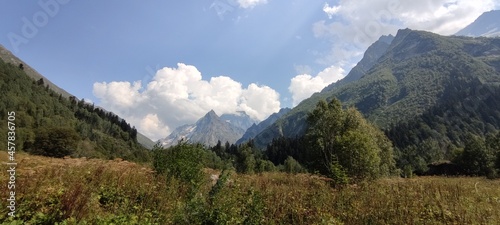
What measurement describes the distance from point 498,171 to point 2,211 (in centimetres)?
6046

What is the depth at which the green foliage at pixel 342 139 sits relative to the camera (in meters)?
23.5

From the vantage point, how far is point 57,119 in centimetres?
14312

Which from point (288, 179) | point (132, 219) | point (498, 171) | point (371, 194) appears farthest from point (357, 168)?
point (498, 171)

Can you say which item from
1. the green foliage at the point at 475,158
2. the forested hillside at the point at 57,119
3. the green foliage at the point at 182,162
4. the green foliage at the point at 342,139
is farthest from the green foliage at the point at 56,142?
the green foliage at the point at 475,158

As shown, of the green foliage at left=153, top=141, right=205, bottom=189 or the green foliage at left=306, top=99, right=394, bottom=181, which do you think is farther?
the green foliage at left=306, top=99, right=394, bottom=181

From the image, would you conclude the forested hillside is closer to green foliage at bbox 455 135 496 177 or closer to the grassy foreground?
green foliage at bbox 455 135 496 177

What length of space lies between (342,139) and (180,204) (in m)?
21.0

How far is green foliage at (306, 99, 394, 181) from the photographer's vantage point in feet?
77.0

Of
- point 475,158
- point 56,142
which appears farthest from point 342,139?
point 56,142

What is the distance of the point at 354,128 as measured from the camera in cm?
3444

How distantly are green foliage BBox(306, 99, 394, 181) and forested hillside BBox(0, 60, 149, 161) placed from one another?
76.4 m

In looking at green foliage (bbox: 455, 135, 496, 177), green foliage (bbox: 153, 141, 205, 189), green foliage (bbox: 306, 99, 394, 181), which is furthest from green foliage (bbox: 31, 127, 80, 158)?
green foliage (bbox: 455, 135, 496, 177)

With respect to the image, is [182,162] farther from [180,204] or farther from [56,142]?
[56,142]

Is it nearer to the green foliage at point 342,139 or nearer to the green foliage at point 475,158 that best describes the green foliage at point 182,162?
the green foliage at point 342,139
